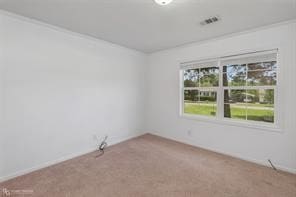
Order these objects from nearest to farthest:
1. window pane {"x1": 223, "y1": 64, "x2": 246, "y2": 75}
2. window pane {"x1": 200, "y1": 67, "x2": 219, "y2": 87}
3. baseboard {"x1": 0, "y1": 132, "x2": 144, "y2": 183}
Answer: baseboard {"x1": 0, "y1": 132, "x2": 144, "y2": 183}, window pane {"x1": 223, "y1": 64, "x2": 246, "y2": 75}, window pane {"x1": 200, "y1": 67, "x2": 219, "y2": 87}

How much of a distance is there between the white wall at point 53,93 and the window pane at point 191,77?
60.6 inches

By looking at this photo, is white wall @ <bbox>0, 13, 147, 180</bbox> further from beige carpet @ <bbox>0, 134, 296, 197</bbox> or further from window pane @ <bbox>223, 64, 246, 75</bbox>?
window pane @ <bbox>223, 64, 246, 75</bbox>

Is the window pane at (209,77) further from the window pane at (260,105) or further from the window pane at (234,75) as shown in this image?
the window pane at (260,105)

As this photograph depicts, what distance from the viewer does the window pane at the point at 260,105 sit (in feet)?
8.86

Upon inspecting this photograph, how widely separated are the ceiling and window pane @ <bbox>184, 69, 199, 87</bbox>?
0.88 m

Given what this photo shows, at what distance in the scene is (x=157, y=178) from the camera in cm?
224

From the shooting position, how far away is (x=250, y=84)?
2.90 m

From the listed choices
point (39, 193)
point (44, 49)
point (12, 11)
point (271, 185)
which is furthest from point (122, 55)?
point (271, 185)

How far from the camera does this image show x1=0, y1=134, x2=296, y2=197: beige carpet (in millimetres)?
1944

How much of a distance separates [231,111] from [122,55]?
8.99 ft

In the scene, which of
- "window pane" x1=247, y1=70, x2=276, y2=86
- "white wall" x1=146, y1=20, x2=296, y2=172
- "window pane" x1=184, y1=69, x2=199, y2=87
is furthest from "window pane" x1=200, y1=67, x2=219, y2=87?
"window pane" x1=247, y1=70, x2=276, y2=86

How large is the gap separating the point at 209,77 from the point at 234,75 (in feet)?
1.63

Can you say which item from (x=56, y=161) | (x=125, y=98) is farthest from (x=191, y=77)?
(x=56, y=161)

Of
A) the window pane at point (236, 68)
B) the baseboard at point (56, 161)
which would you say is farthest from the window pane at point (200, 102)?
the baseboard at point (56, 161)
